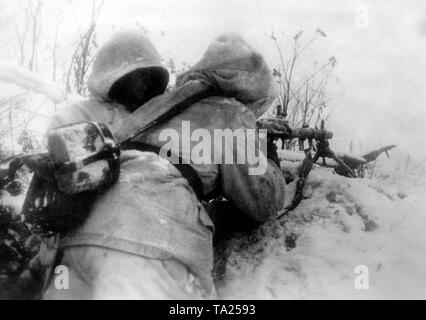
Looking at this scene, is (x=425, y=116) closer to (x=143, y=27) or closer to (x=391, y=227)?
(x=143, y=27)

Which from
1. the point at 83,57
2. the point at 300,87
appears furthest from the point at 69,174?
the point at 300,87

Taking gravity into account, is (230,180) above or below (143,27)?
below

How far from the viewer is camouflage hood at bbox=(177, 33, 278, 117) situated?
2605 millimetres

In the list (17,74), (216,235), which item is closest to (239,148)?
(216,235)

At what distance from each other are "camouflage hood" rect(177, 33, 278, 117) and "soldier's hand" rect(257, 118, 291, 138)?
1.14ft

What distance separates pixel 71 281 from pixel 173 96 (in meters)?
1.21

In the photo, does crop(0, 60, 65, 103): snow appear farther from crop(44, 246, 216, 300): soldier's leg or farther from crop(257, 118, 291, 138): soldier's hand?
crop(44, 246, 216, 300): soldier's leg

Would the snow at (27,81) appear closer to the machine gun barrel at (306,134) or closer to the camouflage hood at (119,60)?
the camouflage hood at (119,60)

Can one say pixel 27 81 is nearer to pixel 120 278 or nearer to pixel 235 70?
pixel 235 70

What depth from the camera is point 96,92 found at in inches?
115

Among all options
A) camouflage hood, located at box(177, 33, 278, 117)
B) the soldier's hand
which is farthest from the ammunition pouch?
the soldier's hand

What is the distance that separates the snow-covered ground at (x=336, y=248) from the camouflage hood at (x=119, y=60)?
1.35 m

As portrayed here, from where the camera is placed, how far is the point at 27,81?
3.46 m
